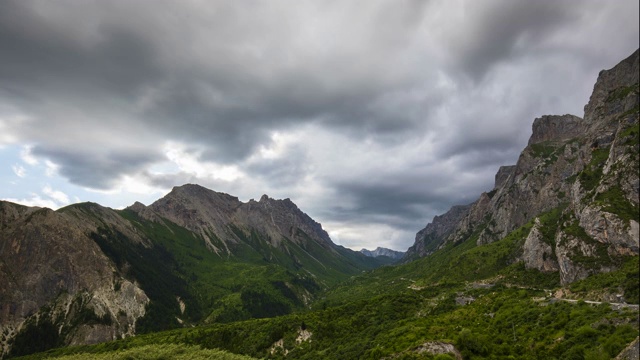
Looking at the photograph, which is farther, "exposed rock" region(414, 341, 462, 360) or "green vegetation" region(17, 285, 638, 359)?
"exposed rock" region(414, 341, 462, 360)

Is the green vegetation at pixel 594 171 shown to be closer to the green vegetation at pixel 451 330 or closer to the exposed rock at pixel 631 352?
the green vegetation at pixel 451 330

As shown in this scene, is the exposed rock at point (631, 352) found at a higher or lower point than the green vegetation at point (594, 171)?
lower

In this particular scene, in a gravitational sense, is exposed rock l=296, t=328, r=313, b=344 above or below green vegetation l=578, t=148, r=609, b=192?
below

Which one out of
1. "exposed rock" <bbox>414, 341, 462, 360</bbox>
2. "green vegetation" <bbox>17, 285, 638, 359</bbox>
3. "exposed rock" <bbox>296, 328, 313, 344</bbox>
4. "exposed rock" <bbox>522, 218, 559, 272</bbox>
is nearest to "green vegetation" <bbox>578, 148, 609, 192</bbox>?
"exposed rock" <bbox>522, 218, 559, 272</bbox>

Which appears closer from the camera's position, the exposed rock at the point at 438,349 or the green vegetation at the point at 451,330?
the green vegetation at the point at 451,330

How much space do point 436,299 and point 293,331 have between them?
69.6m

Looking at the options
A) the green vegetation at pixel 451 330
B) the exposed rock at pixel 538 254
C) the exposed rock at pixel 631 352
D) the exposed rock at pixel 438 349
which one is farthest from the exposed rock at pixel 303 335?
the exposed rock at pixel 631 352

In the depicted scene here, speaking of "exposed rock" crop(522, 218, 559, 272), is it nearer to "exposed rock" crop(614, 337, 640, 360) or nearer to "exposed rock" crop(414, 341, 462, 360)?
"exposed rock" crop(414, 341, 462, 360)

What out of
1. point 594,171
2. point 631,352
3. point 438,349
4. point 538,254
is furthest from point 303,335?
point 594,171

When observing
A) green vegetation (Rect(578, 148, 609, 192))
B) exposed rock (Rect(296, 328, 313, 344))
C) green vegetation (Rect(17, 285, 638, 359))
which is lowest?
exposed rock (Rect(296, 328, 313, 344))

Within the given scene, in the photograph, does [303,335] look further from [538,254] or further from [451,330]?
[538,254]

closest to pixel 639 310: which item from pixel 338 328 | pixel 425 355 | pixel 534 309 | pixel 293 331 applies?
pixel 425 355

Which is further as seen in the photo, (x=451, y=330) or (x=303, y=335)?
(x=303, y=335)

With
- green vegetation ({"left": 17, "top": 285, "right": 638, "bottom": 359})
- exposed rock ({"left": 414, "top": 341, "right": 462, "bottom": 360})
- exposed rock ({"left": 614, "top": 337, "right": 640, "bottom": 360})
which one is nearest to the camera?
exposed rock ({"left": 614, "top": 337, "right": 640, "bottom": 360})
